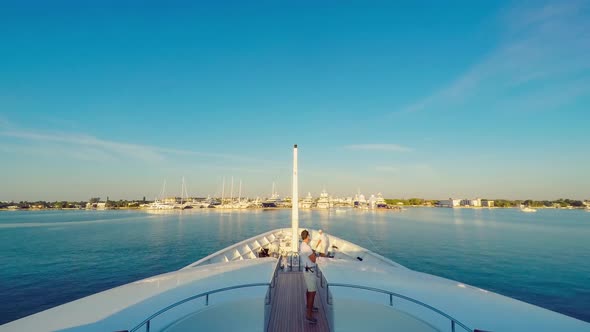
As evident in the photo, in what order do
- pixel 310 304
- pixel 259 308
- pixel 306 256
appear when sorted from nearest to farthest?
pixel 259 308 < pixel 310 304 < pixel 306 256

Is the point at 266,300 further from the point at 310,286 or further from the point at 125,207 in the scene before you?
the point at 125,207

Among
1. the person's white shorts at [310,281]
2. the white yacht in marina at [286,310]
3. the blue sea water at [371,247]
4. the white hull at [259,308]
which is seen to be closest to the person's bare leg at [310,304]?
the person's white shorts at [310,281]

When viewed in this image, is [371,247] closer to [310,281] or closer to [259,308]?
[310,281]

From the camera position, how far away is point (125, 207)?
186 metres

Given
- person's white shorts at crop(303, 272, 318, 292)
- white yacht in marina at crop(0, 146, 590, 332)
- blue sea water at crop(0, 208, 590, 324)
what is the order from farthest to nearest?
blue sea water at crop(0, 208, 590, 324)
person's white shorts at crop(303, 272, 318, 292)
white yacht in marina at crop(0, 146, 590, 332)

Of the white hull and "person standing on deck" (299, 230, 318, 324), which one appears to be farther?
"person standing on deck" (299, 230, 318, 324)

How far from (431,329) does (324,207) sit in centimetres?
17770

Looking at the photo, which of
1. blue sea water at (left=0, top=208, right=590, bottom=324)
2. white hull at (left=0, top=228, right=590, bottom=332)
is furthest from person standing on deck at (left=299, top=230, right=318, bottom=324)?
blue sea water at (left=0, top=208, right=590, bottom=324)

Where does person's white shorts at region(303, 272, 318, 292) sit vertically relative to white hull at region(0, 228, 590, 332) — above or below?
above

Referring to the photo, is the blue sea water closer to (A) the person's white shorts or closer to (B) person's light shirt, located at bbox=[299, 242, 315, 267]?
(A) the person's white shorts

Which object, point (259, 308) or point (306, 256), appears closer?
point (259, 308)

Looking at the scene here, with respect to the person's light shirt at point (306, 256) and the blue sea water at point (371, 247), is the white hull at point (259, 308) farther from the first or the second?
the blue sea water at point (371, 247)

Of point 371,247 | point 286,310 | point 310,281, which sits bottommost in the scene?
point 371,247

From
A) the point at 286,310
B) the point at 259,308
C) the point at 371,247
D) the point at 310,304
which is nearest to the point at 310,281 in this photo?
the point at 310,304
